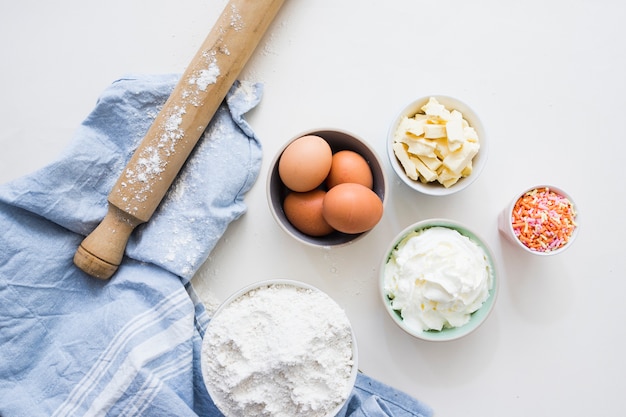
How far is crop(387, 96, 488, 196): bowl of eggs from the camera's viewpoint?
114cm

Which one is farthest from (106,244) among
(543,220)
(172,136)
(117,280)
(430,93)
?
(543,220)

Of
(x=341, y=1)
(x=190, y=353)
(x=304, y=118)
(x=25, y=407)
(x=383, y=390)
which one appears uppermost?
(x=341, y=1)

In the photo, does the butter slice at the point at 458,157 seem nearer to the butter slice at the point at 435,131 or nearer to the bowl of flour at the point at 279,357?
the butter slice at the point at 435,131

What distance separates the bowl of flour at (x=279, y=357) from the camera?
1.08 m

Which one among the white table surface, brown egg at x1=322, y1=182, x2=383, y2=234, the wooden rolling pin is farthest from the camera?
the white table surface

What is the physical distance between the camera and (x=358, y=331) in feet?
4.21

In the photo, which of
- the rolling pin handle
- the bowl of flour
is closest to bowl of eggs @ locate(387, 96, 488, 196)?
the bowl of flour

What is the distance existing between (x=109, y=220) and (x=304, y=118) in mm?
463

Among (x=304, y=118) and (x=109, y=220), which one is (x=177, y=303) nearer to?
(x=109, y=220)

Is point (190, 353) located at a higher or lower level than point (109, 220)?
lower

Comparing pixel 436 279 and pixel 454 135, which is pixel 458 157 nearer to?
pixel 454 135

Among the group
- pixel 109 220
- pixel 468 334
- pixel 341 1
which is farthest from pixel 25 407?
pixel 341 1

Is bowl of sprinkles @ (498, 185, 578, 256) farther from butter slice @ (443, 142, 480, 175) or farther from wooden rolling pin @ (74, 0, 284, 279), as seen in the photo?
wooden rolling pin @ (74, 0, 284, 279)

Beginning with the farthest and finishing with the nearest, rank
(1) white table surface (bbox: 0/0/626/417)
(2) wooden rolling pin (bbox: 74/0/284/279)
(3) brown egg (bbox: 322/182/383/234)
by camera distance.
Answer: (1) white table surface (bbox: 0/0/626/417)
(2) wooden rolling pin (bbox: 74/0/284/279)
(3) brown egg (bbox: 322/182/383/234)
